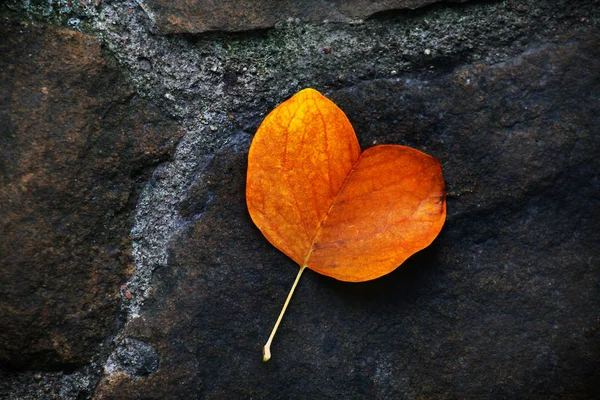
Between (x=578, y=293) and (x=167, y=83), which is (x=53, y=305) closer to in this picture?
(x=167, y=83)

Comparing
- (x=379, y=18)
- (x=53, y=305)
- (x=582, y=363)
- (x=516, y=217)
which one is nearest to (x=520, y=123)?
(x=516, y=217)

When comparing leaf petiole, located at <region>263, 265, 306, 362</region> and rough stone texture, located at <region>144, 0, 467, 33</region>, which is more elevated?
rough stone texture, located at <region>144, 0, 467, 33</region>

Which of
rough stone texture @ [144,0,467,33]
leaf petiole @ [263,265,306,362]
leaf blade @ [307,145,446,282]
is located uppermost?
rough stone texture @ [144,0,467,33]

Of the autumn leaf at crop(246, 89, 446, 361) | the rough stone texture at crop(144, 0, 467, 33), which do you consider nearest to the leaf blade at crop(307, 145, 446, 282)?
the autumn leaf at crop(246, 89, 446, 361)

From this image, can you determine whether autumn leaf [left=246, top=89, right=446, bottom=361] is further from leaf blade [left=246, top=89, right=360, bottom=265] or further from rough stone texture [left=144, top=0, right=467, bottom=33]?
rough stone texture [left=144, top=0, right=467, bottom=33]

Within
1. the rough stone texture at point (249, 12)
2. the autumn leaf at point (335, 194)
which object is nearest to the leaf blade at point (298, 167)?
the autumn leaf at point (335, 194)
